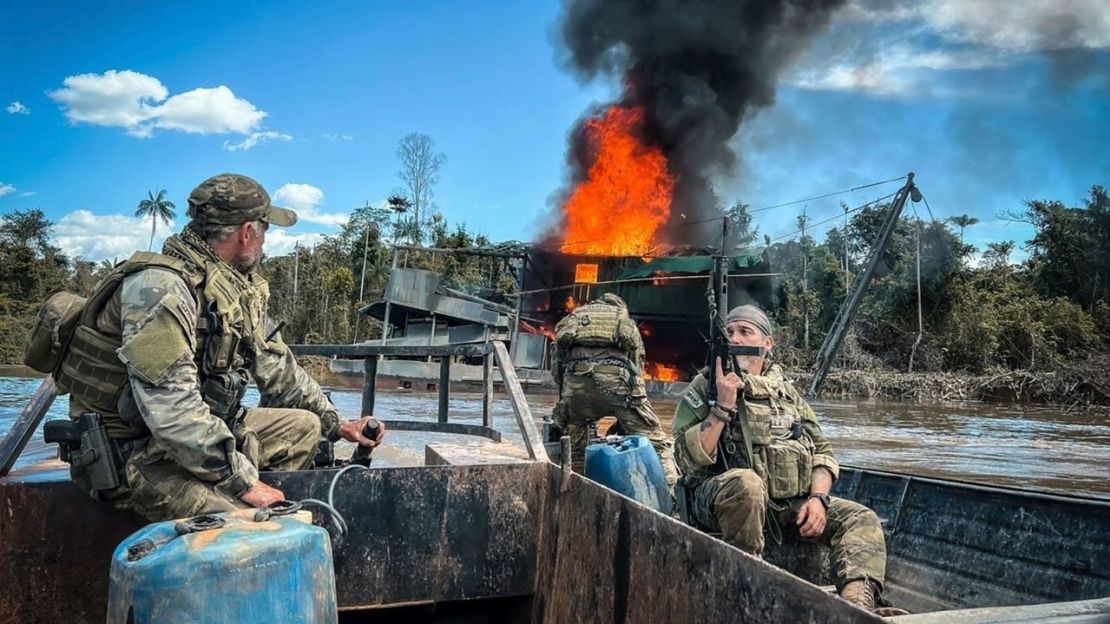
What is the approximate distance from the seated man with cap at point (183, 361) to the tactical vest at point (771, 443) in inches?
84.3

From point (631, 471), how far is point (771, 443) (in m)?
0.71

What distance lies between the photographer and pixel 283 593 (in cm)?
219

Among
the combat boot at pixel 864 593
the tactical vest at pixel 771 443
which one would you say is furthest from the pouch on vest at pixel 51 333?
the combat boot at pixel 864 593

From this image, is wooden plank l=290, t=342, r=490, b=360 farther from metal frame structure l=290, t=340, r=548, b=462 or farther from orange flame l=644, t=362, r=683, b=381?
orange flame l=644, t=362, r=683, b=381

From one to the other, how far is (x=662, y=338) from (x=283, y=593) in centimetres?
2453

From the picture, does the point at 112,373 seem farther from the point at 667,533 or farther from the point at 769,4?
the point at 769,4

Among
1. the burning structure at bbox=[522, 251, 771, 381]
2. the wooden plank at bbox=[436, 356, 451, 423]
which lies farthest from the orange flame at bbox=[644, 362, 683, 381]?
the wooden plank at bbox=[436, 356, 451, 423]

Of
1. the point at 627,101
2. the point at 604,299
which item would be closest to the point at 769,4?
the point at 627,101

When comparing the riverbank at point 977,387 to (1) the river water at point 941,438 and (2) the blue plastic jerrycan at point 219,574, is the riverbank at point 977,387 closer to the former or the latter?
(1) the river water at point 941,438

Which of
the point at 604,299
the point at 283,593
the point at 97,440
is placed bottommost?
the point at 283,593

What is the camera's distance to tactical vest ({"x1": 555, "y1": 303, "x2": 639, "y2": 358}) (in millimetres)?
5883

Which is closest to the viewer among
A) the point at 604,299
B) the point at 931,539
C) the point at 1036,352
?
the point at 931,539

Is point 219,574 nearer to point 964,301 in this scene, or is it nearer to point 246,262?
point 246,262

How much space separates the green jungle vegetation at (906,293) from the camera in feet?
85.7
